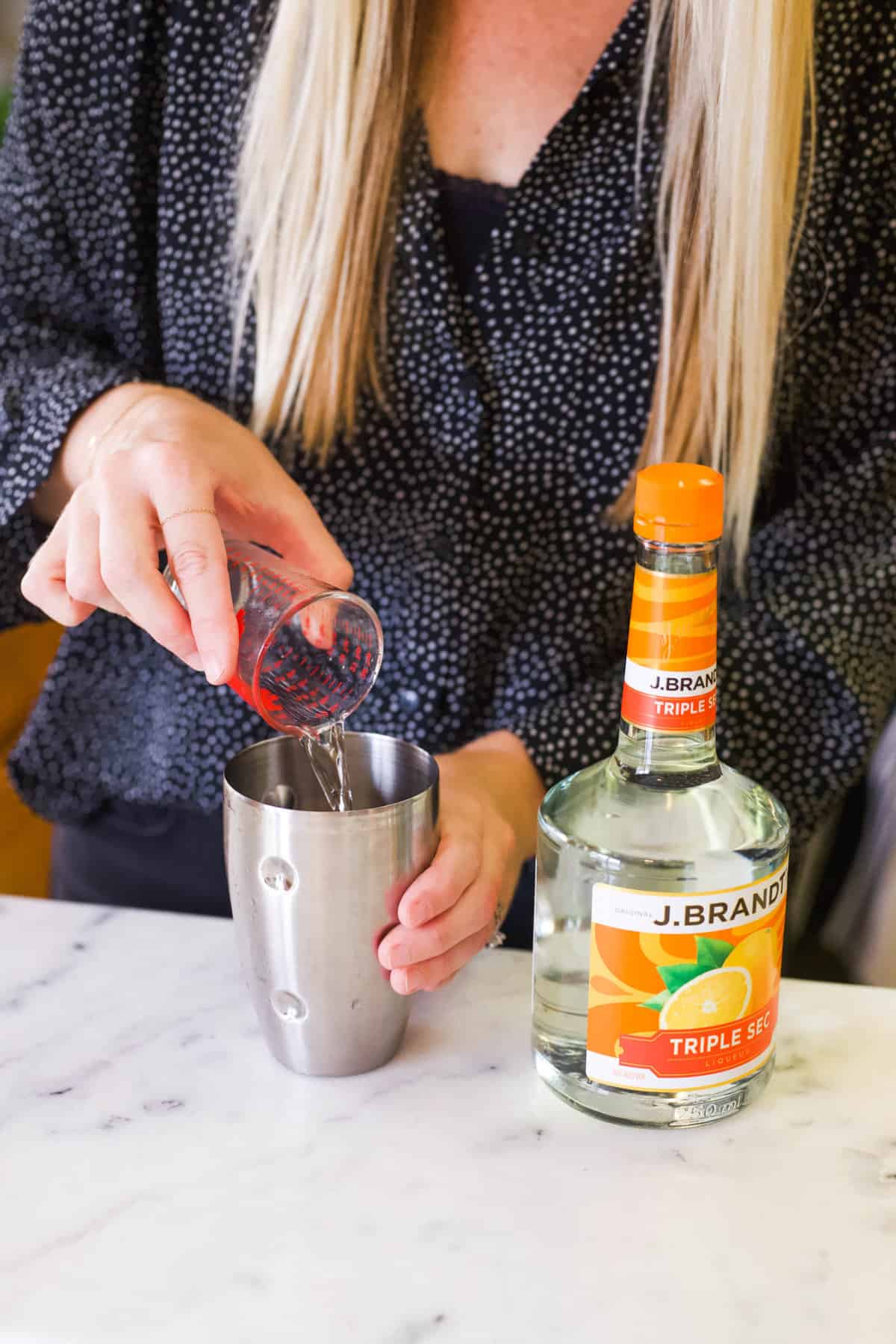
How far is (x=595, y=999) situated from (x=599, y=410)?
578 millimetres

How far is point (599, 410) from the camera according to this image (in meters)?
1.05

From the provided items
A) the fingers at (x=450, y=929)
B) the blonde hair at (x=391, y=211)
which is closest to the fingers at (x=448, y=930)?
the fingers at (x=450, y=929)

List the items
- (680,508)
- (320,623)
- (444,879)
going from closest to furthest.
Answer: (680,508), (444,879), (320,623)

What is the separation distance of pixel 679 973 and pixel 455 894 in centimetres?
13

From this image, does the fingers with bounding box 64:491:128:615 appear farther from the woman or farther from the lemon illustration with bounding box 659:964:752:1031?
the lemon illustration with bounding box 659:964:752:1031

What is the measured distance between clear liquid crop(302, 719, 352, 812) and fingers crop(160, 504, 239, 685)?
76mm

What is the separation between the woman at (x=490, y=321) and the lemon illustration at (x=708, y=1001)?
1.14 ft

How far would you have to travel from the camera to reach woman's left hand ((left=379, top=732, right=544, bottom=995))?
633 millimetres

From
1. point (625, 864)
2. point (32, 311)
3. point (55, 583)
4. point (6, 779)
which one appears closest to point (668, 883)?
point (625, 864)

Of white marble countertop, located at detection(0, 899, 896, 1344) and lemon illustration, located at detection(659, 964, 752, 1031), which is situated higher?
lemon illustration, located at detection(659, 964, 752, 1031)

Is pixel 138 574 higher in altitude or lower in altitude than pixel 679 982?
higher

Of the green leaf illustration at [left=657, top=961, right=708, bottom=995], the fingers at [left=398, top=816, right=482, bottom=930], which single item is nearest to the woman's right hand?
the fingers at [left=398, top=816, right=482, bottom=930]

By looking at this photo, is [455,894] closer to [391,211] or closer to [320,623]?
[320,623]

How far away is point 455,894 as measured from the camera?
657mm
